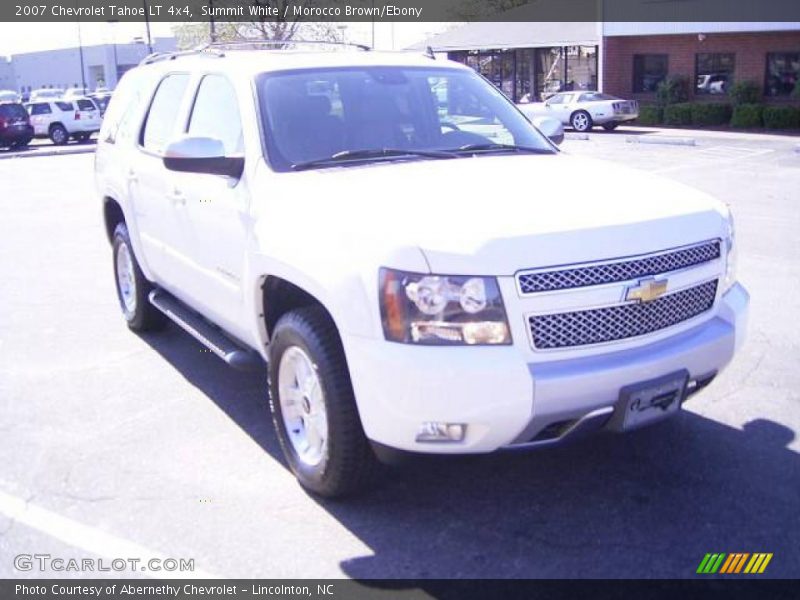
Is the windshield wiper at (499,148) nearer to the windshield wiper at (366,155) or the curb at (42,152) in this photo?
the windshield wiper at (366,155)

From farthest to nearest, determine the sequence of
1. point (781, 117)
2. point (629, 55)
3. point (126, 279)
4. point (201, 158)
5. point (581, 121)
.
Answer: point (629, 55) < point (581, 121) < point (781, 117) < point (126, 279) < point (201, 158)

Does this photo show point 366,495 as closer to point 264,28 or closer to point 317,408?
point 317,408

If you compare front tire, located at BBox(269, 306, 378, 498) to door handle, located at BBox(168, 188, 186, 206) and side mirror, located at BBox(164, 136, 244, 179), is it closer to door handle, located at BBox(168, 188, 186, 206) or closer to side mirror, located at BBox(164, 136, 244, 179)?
side mirror, located at BBox(164, 136, 244, 179)

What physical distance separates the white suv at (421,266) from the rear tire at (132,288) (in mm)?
1385

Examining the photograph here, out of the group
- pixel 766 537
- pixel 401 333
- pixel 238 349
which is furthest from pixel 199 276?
pixel 766 537

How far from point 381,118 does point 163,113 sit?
72.3 inches

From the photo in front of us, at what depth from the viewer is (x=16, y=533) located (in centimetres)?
407

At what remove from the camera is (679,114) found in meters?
32.0

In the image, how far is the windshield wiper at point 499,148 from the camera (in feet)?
16.5

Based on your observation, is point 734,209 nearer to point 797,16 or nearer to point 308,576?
point 308,576

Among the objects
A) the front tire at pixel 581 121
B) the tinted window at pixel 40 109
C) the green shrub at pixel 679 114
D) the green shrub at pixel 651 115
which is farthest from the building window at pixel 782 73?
the tinted window at pixel 40 109

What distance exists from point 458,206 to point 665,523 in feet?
5.39

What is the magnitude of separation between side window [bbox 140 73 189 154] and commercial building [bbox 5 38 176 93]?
252 feet

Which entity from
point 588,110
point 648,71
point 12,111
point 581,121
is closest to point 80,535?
point 588,110
